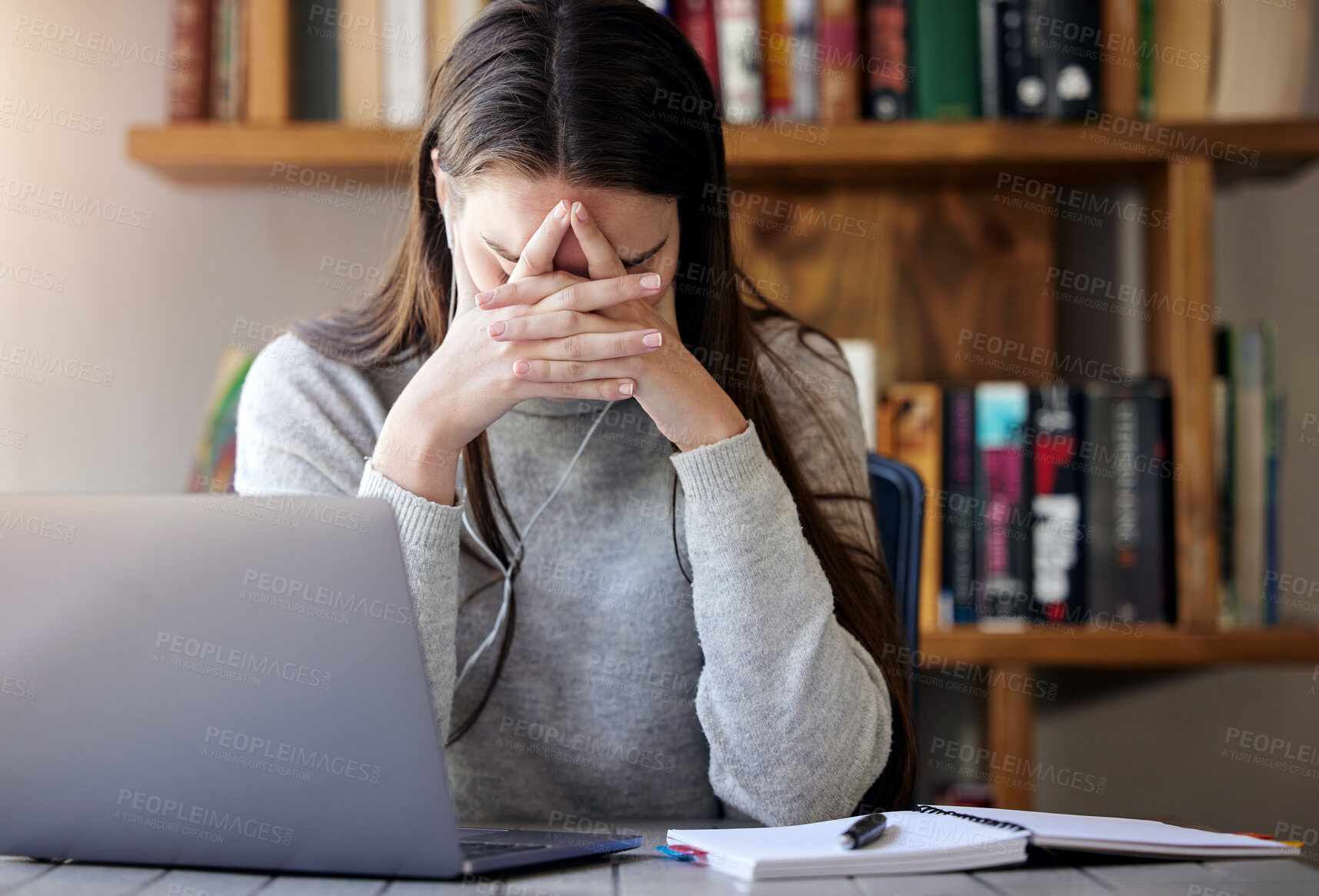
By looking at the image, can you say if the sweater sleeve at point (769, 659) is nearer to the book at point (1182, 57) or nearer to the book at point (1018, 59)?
the book at point (1018, 59)

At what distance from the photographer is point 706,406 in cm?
90

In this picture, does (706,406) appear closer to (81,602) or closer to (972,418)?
(81,602)

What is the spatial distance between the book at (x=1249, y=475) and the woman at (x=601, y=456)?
0.70 m

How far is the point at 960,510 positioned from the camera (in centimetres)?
152

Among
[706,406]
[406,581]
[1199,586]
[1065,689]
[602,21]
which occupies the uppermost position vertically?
[602,21]

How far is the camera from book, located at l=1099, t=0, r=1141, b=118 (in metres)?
1.48

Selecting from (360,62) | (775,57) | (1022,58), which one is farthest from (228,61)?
(1022,58)

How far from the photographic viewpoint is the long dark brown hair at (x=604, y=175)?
902mm

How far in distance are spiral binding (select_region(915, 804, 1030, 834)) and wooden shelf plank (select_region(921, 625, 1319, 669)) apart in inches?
28.6

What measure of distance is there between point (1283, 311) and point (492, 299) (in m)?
1.37

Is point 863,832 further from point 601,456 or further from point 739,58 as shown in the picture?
point 739,58

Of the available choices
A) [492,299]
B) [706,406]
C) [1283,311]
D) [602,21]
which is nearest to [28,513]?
[492,299]

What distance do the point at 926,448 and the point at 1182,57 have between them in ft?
2.06

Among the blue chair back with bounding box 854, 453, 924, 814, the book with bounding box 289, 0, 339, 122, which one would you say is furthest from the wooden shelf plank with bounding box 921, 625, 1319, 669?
the book with bounding box 289, 0, 339, 122
